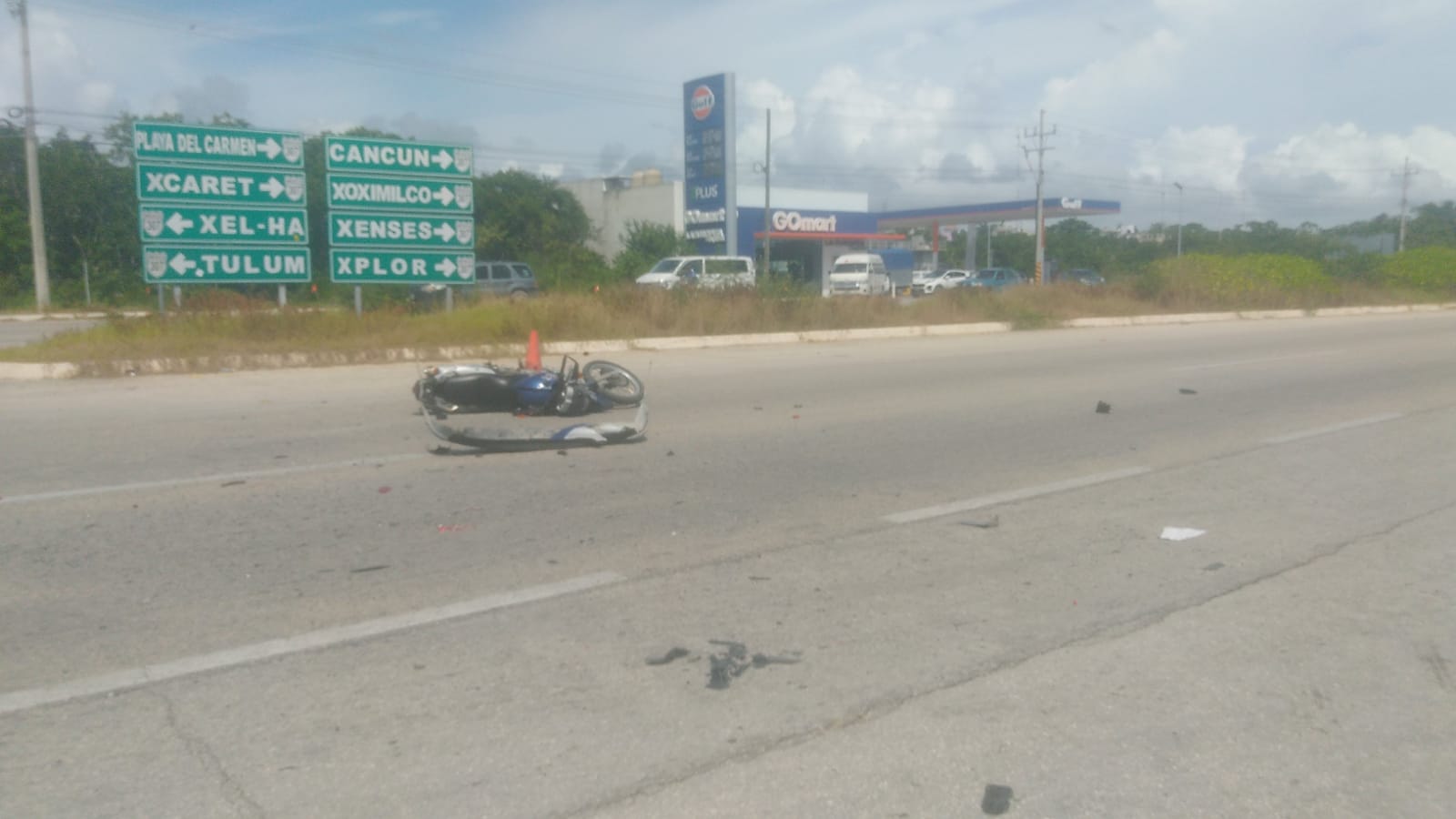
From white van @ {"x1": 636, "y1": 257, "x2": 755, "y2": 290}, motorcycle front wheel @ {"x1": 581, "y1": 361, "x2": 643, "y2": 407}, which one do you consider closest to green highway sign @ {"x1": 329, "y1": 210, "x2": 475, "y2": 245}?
white van @ {"x1": 636, "y1": 257, "x2": 755, "y2": 290}

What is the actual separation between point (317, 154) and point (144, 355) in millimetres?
31054

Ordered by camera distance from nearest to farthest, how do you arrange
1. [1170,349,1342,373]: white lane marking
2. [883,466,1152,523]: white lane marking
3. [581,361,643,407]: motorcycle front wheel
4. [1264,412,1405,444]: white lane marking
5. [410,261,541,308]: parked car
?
[883,466,1152,523]: white lane marking
[1264,412,1405,444]: white lane marking
[581,361,643,407]: motorcycle front wheel
[1170,349,1342,373]: white lane marking
[410,261,541,308]: parked car

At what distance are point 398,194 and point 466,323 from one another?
3.36 meters

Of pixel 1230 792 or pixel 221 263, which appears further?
pixel 221 263

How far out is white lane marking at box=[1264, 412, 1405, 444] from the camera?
35.8ft

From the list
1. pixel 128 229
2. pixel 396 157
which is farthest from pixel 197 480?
pixel 128 229

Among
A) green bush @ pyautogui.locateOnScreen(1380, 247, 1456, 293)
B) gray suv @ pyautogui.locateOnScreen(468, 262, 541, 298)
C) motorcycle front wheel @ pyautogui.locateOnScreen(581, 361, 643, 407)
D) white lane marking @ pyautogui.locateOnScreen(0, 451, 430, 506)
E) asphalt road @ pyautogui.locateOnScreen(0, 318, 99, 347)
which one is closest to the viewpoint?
white lane marking @ pyautogui.locateOnScreen(0, 451, 430, 506)

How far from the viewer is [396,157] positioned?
21516 mm

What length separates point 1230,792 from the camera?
3820 millimetres

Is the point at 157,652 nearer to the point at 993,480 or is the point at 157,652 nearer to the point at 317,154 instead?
the point at 993,480

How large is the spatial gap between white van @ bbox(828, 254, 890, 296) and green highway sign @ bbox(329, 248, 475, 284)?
70.7 ft

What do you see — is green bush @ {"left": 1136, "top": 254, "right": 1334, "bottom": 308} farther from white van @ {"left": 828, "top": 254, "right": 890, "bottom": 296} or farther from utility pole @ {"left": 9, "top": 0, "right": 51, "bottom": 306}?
utility pole @ {"left": 9, "top": 0, "right": 51, "bottom": 306}

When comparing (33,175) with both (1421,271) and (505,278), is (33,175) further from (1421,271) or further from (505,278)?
(1421,271)

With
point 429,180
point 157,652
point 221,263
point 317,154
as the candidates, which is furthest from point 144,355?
point 317,154
